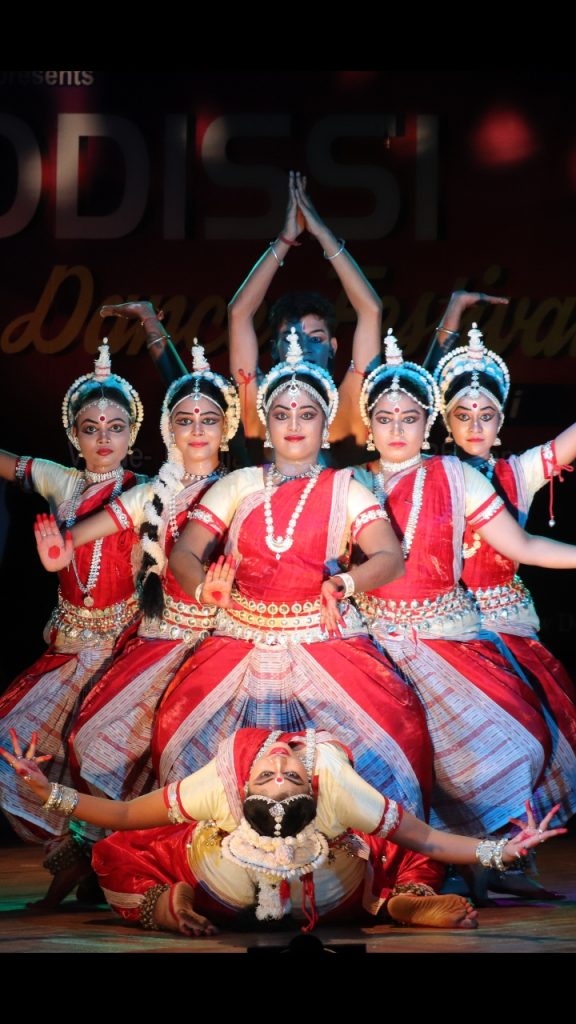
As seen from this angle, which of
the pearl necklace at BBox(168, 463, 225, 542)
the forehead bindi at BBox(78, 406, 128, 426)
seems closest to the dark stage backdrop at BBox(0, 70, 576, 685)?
the forehead bindi at BBox(78, 406, 128, 426)

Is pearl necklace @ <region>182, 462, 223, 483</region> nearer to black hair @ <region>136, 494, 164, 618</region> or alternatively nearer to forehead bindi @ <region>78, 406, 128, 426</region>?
black hair @ <region>136, 494, 164, 618</region>

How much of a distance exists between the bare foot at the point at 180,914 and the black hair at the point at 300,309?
6.39 feet

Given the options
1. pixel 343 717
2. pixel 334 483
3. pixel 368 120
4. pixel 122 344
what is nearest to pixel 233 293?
pixel 122 344

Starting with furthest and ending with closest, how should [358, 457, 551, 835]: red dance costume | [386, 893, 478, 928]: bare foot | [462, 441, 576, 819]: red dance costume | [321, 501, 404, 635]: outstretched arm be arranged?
[462, 441, 576, 819]: red dance costume
[358, 457, 551, 835]: red dance costume
[321, 501, 404, 635]: outstretched arm
[386, 893, 478, 928]: bare foot

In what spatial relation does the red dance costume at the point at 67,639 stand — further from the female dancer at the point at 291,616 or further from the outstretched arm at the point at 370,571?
the outstretched arm at the point at 370,571

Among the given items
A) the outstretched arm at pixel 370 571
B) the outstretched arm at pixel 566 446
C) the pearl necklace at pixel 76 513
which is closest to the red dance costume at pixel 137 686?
the pearl necklace at pixel 76 513

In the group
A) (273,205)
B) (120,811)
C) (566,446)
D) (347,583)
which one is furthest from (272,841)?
(273,205)

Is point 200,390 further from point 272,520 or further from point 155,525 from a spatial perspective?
point 272,520

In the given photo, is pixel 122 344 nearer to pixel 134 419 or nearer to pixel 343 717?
pixel 134 419

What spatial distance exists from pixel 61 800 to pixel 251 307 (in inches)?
Result: 73.0

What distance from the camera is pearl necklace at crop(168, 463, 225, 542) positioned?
4562mm

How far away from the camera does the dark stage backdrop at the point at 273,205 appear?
5.07 m

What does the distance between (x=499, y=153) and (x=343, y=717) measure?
210cm
